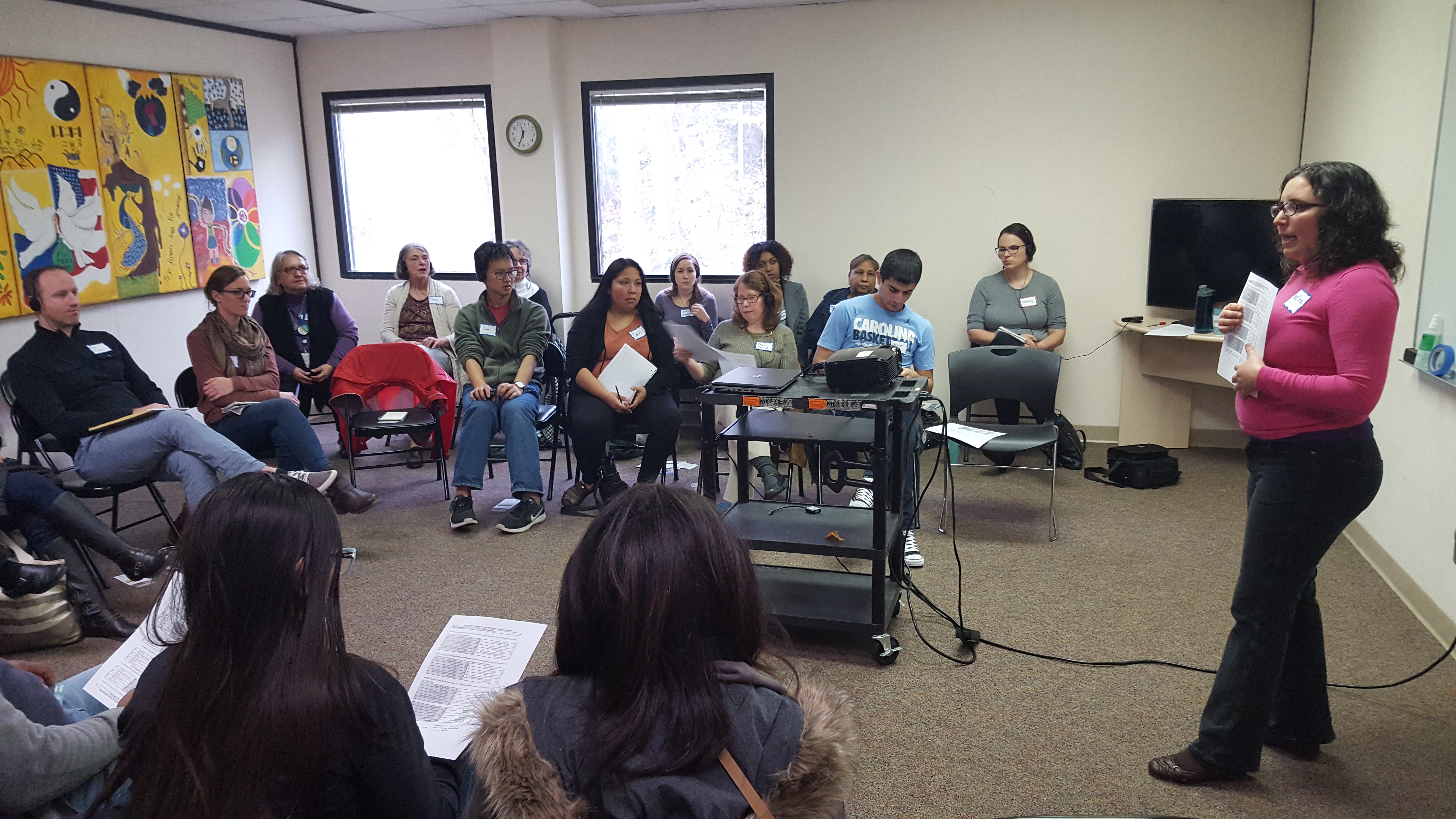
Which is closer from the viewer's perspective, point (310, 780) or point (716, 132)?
point (310, 780)

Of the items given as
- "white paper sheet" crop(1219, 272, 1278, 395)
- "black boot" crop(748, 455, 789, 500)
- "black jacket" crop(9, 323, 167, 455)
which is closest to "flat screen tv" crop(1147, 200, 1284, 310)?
"black boot" crop(748, 455, 789, 500)

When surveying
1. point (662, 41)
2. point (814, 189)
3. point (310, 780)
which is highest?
point (662, 41)

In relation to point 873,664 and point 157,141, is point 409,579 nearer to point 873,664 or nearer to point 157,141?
point 873,664

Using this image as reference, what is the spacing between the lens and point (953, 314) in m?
5.88

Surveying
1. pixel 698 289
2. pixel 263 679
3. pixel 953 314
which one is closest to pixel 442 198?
pixel 698 289

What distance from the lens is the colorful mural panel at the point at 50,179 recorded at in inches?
181

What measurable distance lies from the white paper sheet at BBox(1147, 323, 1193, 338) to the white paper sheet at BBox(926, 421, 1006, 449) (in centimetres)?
135

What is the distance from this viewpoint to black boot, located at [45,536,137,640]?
322 centimetres

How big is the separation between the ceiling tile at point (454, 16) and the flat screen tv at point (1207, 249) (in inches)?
165

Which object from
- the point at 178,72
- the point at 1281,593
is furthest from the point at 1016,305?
the point at 178,72

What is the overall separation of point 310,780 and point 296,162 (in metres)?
6.47

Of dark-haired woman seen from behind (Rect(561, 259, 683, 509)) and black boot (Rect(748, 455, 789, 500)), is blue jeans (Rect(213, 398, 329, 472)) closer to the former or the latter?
dark-haired woman seen from behind (Rect(561, 259, 683, 509))

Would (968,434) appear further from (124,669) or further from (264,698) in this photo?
(264,698)

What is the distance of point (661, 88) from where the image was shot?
6129 millimetres
